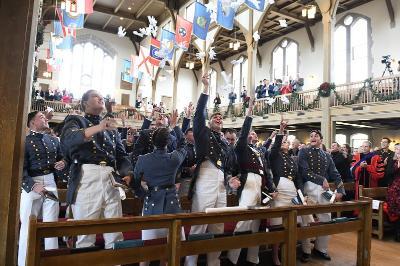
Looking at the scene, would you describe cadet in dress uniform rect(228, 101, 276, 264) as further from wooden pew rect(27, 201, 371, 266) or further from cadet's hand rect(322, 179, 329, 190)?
cadet's hand rect(322, 179, 329, 190)

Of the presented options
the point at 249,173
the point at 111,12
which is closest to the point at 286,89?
the point at 249,173

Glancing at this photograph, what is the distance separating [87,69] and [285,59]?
13.0 metres

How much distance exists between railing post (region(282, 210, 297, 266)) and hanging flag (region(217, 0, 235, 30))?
6.99 meters

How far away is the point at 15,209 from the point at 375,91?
11.2 metres

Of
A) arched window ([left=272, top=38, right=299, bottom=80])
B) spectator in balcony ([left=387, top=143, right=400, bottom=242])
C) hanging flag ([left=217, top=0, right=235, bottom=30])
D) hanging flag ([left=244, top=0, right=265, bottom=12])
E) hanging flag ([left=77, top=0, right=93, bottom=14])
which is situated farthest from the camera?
arched window ([left=272, top=38, right=299, bottom=80])

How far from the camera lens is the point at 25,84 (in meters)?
2.04

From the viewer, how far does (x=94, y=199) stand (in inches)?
107

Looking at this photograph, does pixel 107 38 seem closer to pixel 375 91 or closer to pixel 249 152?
pixel 375 91

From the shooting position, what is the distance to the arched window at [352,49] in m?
15.1

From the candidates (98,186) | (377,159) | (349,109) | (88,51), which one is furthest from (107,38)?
(98,186)

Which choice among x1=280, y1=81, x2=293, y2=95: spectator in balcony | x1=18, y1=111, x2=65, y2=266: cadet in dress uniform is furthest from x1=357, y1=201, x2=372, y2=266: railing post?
x1=280, y1=81, x2=293, y2=95: spectator in balcony

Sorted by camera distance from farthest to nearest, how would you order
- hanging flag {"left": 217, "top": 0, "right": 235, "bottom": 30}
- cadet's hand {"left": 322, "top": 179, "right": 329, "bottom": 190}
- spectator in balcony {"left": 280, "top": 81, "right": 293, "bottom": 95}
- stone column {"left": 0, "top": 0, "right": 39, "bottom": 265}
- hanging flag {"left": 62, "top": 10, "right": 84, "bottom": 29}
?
spectator in balcony {"left": 280, "top": 81, "right": 293, "bottom": 95}
hanging flag {"left": 62, "top": 10, "right": 84, "bottom": 29}
hanging flag {"left": 217, "top": 0, "right": 235, "bottom": 30}
cadet's hand {"left": 322, "top": 179, "right": 329, "bottom": 190}
stone column {"left": 0, "top": 0, "right": 39, "bottom": 265}

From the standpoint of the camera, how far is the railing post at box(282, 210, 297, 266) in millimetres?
3064

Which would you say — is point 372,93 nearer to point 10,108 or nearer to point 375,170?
point 375,170
